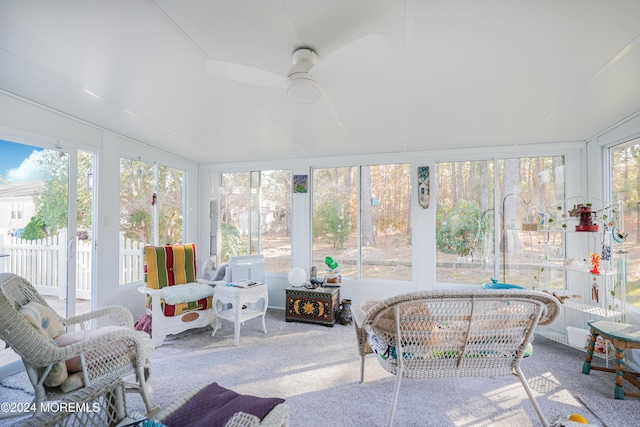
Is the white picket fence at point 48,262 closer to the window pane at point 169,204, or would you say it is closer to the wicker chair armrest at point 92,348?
the window pane at point 169,204

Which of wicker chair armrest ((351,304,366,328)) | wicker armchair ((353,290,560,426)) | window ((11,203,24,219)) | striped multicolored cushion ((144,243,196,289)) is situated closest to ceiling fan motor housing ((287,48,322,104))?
wicker armchair ((353,290,560,426))

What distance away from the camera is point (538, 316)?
173cm

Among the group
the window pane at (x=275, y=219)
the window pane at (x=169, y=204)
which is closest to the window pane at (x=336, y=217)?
the window pane at (x=275, y=219)

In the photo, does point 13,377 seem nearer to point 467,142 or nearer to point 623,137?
point 467,142

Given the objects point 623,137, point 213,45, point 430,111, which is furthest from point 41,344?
point 623,137

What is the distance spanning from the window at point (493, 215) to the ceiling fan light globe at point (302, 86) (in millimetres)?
Answer: 2769

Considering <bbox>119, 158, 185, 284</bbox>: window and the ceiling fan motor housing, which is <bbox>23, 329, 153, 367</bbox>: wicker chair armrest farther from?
<bbox>119, 158, 185, 284</bbox>: window

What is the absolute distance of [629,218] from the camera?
9.07ft

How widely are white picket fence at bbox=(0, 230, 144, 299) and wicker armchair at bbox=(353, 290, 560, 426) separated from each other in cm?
310

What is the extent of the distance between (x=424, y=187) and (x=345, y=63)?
2.76m

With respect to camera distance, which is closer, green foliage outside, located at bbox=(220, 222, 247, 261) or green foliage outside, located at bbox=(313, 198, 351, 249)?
green foliage outside, located at bbox=(313, 198, 351, 249)

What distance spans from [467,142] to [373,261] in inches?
78.0

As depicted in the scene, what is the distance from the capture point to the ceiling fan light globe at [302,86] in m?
1.80

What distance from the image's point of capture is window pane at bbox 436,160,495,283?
3.88 metres
